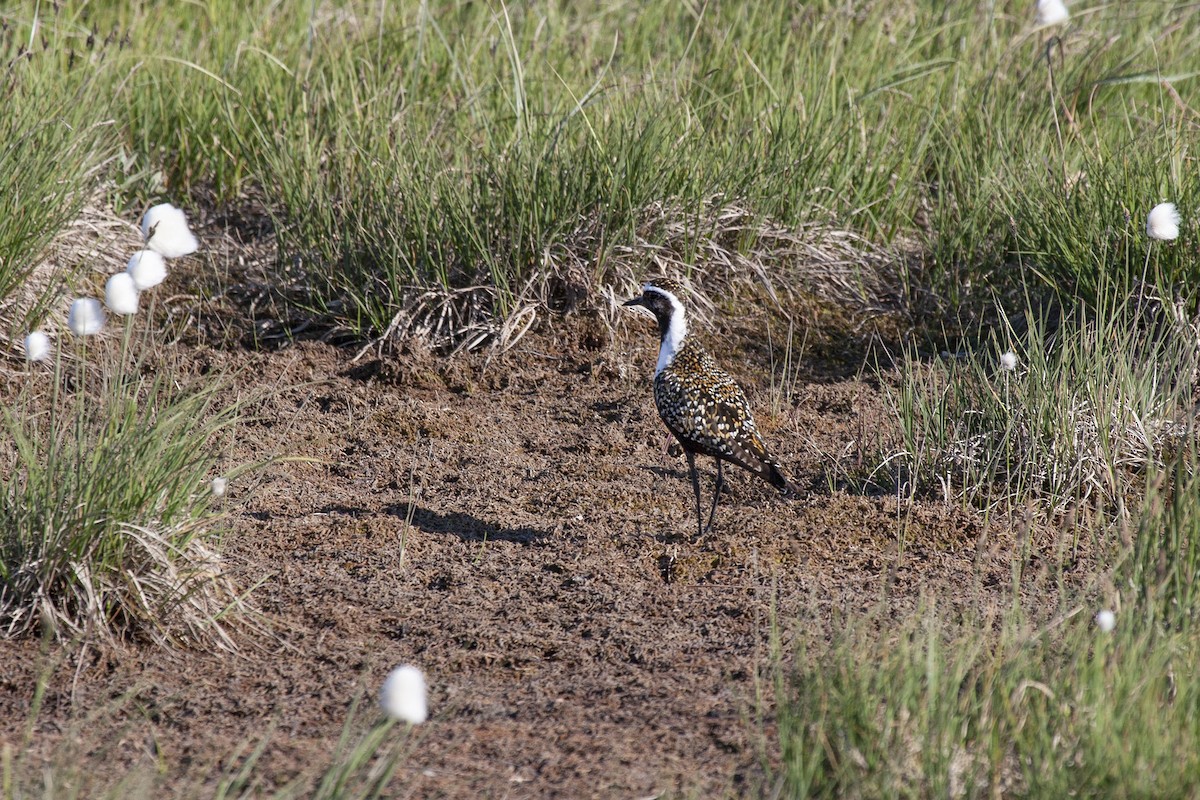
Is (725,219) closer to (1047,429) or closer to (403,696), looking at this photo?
(1047,429)

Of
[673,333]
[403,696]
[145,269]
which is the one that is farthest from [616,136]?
[403,696]

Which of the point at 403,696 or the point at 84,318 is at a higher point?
the point at 84,318

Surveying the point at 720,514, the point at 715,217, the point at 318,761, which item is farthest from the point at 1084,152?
the point at 318,761

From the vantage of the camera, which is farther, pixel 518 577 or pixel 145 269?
pixel 518 577

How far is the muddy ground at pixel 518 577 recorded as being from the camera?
3.23 m

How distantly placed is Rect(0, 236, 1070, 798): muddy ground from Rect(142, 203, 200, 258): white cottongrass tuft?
93 cm

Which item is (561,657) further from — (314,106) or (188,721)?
(314,106)

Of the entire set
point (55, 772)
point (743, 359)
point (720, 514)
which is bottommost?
point (55, 772)

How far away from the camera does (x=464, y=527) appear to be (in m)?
4.58

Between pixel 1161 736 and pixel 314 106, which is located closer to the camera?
pixel 1161 736

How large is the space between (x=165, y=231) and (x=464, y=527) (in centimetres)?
164

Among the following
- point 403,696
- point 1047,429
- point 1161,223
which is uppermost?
point 1161,223

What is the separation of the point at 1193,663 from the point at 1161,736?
32 cm

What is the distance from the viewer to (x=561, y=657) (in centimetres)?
375
